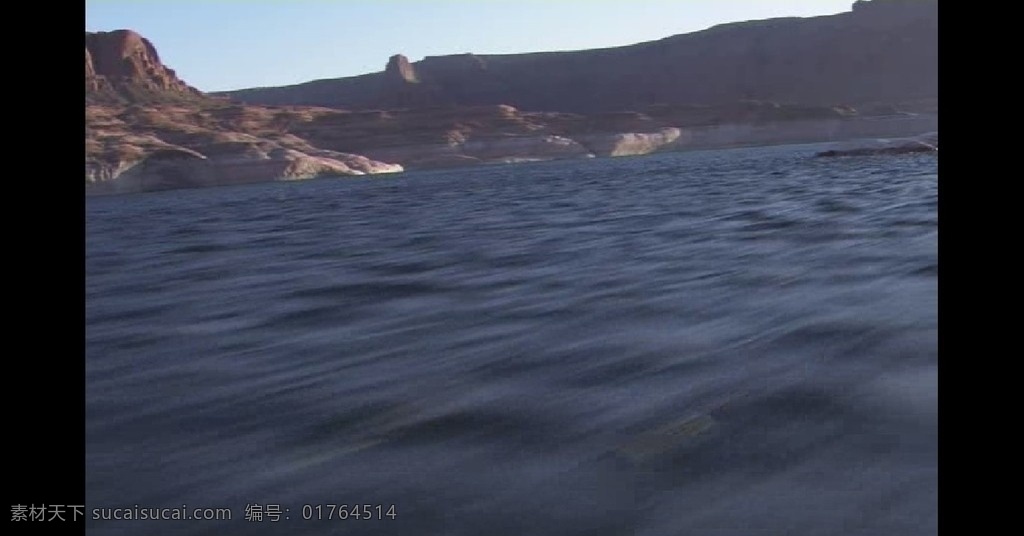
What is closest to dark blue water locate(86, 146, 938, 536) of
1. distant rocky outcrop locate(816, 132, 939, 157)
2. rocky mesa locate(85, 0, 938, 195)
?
distant rocky outcrop locate(816, 132, 939, 157)

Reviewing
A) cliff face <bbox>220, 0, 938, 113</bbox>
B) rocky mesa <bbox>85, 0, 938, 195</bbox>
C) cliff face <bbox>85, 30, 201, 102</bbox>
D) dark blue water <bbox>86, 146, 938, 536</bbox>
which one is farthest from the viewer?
cliff face <bbox>220, 0, 938, 113</bbox>

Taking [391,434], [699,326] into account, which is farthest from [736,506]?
[699,326]

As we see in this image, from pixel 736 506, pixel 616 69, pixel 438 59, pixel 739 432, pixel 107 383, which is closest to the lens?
pixel 736 506

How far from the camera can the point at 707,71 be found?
140750 millimetres

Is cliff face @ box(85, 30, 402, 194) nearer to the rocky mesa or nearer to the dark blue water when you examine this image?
the rocky mesa

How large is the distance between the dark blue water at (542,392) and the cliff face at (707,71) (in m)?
116

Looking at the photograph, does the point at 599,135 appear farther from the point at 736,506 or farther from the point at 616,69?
the point at 736,506

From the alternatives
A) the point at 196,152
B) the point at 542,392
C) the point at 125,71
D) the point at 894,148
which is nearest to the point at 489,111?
the point at 196,152

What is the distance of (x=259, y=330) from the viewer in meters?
7.71

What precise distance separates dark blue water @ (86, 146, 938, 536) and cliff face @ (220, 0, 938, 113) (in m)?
116

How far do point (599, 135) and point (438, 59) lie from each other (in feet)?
250

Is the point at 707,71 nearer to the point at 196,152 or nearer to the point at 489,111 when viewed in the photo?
the point at 489,111

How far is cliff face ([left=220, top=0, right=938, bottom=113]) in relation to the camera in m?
130

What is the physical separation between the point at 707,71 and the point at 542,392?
141 metres
